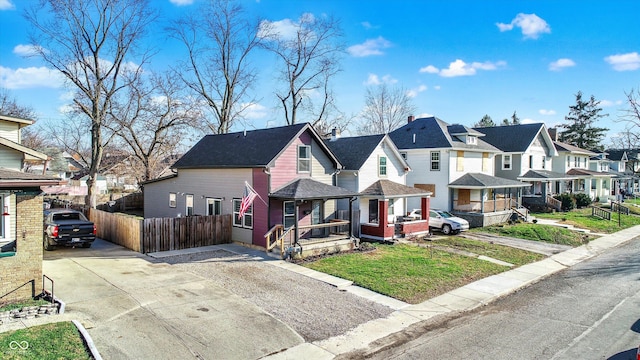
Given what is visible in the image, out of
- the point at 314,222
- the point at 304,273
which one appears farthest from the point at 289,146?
the point at 304,273

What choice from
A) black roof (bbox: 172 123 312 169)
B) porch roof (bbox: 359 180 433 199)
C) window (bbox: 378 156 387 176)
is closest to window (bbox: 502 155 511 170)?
porch roof (bbox: 359 180 433 199)

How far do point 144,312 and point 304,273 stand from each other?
634 centimetres

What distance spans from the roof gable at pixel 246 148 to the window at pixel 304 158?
81 centimetres

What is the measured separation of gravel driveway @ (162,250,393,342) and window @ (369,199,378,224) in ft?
31.9

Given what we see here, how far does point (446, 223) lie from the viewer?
2675 centimetres

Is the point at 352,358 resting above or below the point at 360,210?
below

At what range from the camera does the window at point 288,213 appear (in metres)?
20.3

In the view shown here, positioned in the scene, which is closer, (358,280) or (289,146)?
(358,280)

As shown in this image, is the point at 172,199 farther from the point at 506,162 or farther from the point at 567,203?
the point at 567,203

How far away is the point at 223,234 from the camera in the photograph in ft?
69.8

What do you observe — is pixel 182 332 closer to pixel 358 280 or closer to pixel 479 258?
pixel 358 280

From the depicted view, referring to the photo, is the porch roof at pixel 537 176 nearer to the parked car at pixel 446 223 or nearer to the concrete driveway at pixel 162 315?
the parked car at pixel 446 223

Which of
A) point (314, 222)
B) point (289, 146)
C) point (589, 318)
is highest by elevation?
point (289, 146)

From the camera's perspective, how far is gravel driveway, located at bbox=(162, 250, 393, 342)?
10.8 meters
